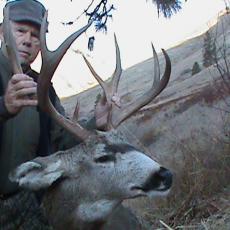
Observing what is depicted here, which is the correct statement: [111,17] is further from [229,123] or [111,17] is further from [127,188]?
[127,188]

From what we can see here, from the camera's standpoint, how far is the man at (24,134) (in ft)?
16.3

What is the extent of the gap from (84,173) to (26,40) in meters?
1.22

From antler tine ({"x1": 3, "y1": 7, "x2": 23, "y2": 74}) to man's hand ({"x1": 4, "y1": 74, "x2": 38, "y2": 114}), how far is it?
292 mm

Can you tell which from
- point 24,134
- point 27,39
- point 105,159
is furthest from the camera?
point 27,39

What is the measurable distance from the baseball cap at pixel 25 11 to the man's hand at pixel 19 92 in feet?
3.52

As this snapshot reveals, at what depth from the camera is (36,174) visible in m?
4.68

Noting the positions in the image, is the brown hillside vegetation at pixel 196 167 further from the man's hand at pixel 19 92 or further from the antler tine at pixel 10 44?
the man's hand at pixel 19 92

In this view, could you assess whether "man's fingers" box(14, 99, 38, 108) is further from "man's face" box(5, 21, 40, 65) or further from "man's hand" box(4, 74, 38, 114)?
"man's face" box(5, 21, 40, 65)

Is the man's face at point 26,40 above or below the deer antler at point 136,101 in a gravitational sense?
above

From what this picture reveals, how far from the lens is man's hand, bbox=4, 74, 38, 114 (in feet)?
14.2

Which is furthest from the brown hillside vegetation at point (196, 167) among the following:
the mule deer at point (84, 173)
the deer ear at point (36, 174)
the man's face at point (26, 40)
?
the deer ear at point (36, 174)

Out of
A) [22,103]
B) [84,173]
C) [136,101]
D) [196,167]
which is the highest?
[22,103]

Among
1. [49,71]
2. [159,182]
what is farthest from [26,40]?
[159,182]

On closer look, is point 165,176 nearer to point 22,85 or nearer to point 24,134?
point 22,85
